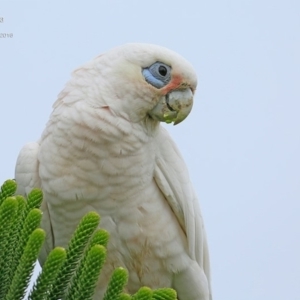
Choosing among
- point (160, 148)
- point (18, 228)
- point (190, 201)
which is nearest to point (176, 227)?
point (190, 201)

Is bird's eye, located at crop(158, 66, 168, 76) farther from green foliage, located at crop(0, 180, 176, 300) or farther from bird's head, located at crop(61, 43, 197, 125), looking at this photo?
green foliage, located at crop(0, 180, 176, 300)

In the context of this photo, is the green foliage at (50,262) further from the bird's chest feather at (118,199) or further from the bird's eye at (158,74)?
the bird's eye at (158,74)

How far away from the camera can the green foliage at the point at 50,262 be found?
6.79 feet

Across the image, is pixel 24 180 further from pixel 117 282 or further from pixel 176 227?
pixel 117 282

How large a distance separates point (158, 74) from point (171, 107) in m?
0.18

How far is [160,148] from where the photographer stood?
144 inches

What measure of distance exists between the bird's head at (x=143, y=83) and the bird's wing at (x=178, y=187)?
0.83 ft

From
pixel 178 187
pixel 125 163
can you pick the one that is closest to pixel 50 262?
pixel 125 163

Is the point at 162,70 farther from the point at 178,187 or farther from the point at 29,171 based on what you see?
the point at 29,171

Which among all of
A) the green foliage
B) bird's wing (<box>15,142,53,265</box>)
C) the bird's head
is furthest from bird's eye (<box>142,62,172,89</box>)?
the green foliage

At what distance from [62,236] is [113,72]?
0.93 metres

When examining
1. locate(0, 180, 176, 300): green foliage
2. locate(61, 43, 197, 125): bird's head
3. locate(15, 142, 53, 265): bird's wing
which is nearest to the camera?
locate(0, 180, 176, 300): green foliage

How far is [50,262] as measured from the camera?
208cm

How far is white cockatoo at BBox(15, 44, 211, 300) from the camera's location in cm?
338
